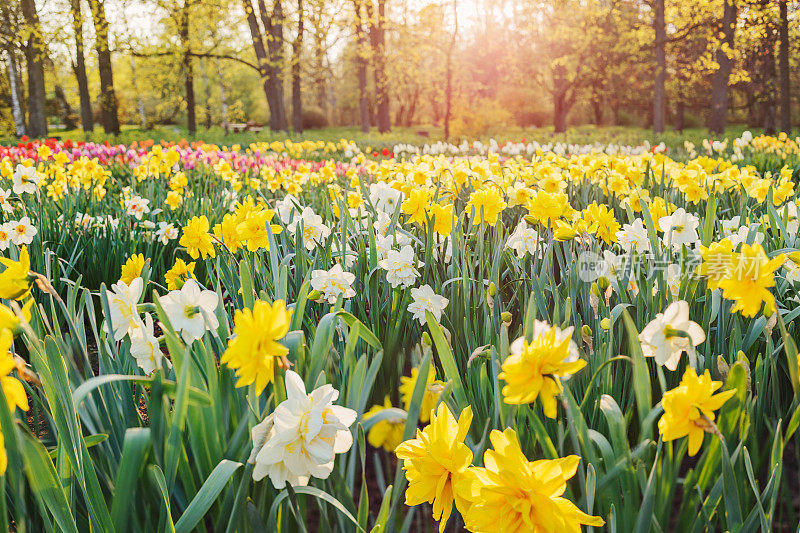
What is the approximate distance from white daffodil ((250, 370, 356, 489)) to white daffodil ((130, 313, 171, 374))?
392mm

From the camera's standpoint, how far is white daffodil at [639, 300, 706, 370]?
884 millimetres

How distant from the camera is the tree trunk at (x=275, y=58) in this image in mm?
16516

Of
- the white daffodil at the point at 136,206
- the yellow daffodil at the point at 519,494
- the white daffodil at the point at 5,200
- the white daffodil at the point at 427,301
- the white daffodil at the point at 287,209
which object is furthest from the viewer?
the white daffodil at the point at 136,206

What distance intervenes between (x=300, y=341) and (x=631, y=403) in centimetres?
68

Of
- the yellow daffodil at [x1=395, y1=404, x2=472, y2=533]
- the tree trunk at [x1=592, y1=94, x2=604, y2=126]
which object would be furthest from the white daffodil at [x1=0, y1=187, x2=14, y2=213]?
the tree trunk at [x1=592, y1=94, x2=604, y2=126]

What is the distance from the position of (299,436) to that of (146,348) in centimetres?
46

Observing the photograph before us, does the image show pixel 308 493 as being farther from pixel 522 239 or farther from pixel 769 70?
pixel 769 70

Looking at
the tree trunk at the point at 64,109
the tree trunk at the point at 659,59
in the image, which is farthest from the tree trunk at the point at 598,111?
the tree trunk at the point at 64,109

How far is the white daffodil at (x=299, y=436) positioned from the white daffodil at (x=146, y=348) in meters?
0.39

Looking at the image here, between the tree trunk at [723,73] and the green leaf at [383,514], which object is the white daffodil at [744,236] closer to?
the green leaf at [383,514]

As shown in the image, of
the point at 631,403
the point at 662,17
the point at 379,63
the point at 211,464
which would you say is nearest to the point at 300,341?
the point at 211,464

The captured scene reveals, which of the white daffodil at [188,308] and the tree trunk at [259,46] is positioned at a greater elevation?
the tree trunk at [259,46]

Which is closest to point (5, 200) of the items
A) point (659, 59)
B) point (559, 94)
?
point (659, 59)

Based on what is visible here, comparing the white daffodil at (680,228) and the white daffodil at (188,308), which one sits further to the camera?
the white daffodil at (680,228)
